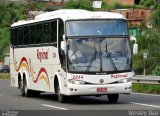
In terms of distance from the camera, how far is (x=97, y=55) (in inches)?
888

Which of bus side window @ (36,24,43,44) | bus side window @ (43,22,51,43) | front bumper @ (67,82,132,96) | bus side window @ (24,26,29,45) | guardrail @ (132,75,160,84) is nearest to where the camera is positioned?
front bumper @ (67,82,132,96)

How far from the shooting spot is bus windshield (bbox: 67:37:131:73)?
2248 cm

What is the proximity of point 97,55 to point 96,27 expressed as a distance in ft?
3.52

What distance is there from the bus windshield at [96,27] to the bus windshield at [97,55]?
23cm

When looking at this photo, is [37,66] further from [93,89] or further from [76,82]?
[93,89]

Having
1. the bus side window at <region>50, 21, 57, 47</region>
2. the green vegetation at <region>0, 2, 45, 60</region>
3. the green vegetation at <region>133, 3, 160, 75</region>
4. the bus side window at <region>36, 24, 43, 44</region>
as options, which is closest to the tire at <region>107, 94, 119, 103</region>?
the bus side window at <region>50, 21, 57, 47</region>

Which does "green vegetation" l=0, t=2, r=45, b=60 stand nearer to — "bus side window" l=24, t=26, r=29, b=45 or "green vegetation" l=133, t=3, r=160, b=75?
"green vegetation" l=133, t=3, r=160, b=75

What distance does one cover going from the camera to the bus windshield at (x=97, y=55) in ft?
73.8

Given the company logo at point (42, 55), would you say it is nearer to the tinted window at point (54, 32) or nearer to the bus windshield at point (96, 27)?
the tinted window at point (54, 32)

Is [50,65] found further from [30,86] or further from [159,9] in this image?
[159,9]

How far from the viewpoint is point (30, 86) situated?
2841 cm

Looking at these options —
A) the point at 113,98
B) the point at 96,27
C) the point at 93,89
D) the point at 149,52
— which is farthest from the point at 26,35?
the point at 149,52

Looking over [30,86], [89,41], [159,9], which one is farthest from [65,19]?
[159,9]

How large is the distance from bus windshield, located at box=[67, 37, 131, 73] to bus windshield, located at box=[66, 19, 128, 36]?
234mm
